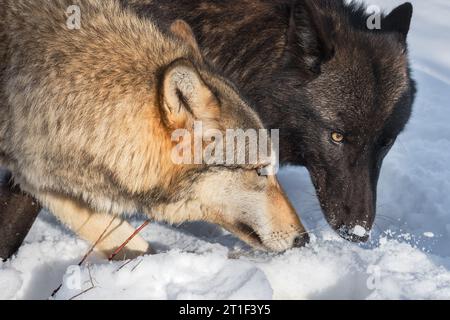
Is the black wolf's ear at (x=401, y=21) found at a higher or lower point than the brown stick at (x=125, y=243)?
higher

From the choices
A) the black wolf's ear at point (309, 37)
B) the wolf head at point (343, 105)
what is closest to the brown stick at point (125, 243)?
the wolf head at point (343, 105)

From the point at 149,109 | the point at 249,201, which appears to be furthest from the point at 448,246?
the point at 149,109

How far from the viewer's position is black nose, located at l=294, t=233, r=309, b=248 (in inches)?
149

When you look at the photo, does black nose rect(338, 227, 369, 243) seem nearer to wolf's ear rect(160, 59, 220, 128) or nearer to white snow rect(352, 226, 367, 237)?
white snow rect(352, 226, 367, 237)

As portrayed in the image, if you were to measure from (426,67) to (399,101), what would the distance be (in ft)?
14.9

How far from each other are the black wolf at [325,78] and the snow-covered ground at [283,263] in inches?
17.0

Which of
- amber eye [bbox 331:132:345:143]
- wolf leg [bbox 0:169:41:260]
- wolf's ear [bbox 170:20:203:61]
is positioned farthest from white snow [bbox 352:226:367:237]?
wolf leg [bbox 0:169:41:260]

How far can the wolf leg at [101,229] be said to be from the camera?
417 cm

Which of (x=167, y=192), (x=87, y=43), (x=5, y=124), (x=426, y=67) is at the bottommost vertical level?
(x=426, y=67)

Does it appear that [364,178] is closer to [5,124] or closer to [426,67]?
[5,124]

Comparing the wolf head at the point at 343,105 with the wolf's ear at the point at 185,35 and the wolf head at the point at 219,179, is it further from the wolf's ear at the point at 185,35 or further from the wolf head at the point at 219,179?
the wolf's ear at the point at 185,35

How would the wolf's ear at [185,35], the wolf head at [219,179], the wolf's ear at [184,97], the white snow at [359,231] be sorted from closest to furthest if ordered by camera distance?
the wolf's ear at [184,97], the wolf head at [219,179], the wolf's ear at [185,35], the white snow at [359,231]

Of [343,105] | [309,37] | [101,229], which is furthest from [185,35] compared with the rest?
[101,229]

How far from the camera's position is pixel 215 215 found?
3.67 meters
